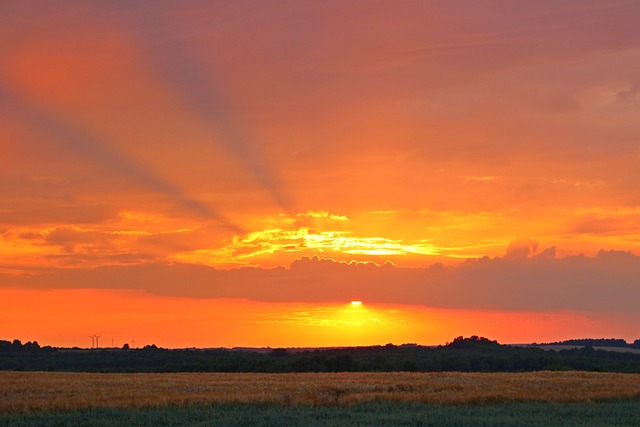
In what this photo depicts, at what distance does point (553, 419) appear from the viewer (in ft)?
127

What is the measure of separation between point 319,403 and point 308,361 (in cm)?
7723

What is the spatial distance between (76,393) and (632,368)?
90.2 meters

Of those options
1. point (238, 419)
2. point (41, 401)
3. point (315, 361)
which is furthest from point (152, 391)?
point (315, 361)

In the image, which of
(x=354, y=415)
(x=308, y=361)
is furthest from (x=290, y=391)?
(x=308, y=361)

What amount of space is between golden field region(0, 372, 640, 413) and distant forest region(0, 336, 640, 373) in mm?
47247

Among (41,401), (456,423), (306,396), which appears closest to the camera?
(456,423)

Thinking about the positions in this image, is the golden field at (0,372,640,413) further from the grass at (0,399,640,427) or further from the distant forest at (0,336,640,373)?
the distant forest at (0,336,640,373)

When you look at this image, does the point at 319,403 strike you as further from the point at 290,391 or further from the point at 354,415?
the point at 290,391

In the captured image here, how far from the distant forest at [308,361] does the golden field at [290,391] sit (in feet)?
155

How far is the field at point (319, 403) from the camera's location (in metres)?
37.5

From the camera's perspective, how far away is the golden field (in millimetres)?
44656

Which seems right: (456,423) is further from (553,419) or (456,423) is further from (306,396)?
(306,396)

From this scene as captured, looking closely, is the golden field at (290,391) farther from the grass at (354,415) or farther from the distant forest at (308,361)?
the distant forest at (308,361)

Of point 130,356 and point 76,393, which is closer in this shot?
point 76,393
